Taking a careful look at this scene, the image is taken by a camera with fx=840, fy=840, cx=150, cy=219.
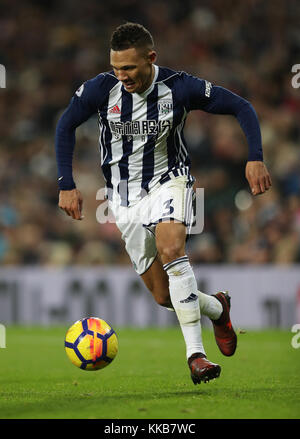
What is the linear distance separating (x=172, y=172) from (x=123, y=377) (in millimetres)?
1551

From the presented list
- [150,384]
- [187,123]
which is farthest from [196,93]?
[187,123]

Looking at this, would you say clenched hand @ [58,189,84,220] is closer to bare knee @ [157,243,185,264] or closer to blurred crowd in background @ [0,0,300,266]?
bare knee @ [157,243,185,264]

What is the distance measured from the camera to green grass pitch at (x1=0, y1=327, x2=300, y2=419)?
4250 millimetres

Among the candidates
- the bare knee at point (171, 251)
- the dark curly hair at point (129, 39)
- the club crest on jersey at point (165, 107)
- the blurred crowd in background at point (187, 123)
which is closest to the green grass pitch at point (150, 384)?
the bare knee at point (171, 251)

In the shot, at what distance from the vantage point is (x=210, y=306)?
5836 millimetres

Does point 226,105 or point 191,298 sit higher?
point 226,105

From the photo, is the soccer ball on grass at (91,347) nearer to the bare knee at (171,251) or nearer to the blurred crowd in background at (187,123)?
the bare knee at (171,251)

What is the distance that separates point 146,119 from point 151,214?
0.63m

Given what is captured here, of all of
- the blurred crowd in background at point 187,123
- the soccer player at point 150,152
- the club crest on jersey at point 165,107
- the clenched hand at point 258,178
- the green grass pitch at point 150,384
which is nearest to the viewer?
the green grass pitch at point 150,384

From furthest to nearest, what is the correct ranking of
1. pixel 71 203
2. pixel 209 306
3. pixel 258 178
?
pixel 209 306
pixel 71 203
pixel 258 178

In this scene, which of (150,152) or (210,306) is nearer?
(150,152)

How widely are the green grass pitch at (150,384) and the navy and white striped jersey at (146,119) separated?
1.30 m

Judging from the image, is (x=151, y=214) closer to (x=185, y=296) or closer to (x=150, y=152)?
(x=150, y=152)

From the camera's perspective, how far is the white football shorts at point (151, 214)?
5285 mm
